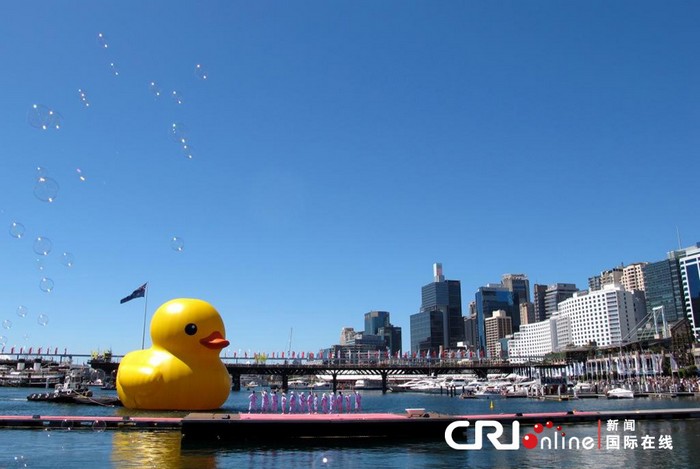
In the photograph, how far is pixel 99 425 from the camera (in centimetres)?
4434

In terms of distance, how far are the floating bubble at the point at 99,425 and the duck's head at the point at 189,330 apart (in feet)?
24.4

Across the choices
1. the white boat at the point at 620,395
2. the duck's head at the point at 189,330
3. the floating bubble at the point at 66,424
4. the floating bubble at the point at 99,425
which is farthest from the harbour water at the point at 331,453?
the white boat at the point at 620,395

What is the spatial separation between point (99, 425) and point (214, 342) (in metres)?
10.4

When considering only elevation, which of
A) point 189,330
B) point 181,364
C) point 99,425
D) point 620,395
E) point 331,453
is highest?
point 189,330

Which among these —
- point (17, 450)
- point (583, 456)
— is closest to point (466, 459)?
point (583, 456)

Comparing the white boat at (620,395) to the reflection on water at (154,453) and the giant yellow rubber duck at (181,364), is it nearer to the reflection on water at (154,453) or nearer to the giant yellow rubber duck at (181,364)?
the giant yellow rubber duck at (181,364)

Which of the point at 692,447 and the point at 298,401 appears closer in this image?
the point at 692,447

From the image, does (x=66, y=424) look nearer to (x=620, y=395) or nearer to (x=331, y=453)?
(x=331, y=453)

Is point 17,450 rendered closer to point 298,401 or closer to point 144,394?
point 144,394

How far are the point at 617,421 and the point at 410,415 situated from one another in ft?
58.6

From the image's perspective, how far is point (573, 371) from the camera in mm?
185500

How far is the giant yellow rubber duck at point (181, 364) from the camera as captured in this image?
47.9 m

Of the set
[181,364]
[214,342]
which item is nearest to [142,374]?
[181,364]

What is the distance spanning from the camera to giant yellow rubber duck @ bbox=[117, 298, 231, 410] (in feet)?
157
